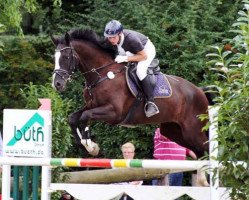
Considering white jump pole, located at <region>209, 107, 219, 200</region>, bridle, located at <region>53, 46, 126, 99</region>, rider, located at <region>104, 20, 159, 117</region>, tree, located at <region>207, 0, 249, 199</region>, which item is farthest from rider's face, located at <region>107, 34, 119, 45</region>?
tree, located at <region>207, 0, 249, 199</region>

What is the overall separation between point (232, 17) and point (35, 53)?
8.93ft

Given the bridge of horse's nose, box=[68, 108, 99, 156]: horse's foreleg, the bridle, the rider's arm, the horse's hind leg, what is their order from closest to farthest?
box=[68, 108, 99, 156]: horse's foreleg → the bridge of horse's nose → the bridle → the rider's arm → the horse's hind leg

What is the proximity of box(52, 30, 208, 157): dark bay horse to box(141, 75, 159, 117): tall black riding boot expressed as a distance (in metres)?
0.09

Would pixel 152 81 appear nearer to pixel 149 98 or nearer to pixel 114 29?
pixel 149 98

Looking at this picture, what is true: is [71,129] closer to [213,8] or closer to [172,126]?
[172,126]

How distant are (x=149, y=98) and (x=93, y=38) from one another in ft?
2.67

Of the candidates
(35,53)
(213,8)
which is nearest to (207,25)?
(213,8)

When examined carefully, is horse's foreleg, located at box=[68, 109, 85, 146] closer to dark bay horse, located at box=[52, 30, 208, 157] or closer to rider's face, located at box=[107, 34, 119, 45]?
dark bay horse, located at box=[52, 30, 208, 157]

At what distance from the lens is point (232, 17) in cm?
1255

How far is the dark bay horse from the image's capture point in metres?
9.12

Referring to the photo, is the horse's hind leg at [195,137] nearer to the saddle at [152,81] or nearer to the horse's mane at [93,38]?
the saddle at [152,81]

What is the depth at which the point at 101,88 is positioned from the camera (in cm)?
932

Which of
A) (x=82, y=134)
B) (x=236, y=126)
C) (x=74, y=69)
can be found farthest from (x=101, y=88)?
(x=236, y=126)

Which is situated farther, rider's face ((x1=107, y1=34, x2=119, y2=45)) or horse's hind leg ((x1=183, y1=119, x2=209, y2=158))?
horse's hind leg ((x1=183, y1=119, x2=209, y2=158))
